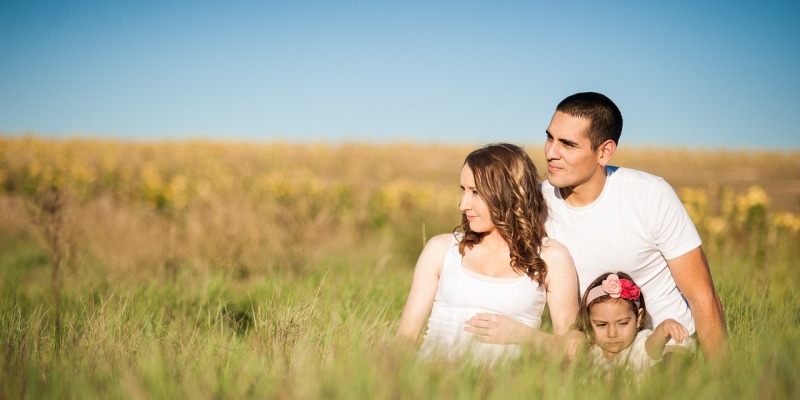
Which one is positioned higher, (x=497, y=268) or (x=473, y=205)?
(x=473, y=205)

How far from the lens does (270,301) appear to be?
3.30 m

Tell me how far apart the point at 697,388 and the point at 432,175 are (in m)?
19.2

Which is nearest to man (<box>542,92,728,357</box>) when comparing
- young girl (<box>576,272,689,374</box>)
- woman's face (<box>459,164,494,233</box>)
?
young girl (<box>576,272,689,374</box>)

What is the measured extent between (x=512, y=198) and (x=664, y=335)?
3.67 feet

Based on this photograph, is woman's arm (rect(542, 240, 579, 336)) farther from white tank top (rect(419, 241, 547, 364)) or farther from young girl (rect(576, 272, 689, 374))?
young girl (rect(576, 272, 689, 374))

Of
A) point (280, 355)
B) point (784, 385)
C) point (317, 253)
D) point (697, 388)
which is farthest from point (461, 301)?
point (317, 253)

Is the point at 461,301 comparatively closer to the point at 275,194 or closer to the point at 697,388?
the point at 697,388

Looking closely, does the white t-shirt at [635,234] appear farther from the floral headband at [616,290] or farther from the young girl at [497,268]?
the young girl at [497,268]

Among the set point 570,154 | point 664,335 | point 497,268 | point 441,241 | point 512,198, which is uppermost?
point 570,154

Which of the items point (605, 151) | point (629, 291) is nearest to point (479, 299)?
point (629, 291)

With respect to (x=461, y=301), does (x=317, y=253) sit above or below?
below

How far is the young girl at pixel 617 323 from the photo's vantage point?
9.87ft

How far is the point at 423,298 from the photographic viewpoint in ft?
9.61

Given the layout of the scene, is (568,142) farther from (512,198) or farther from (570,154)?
(512,198)
